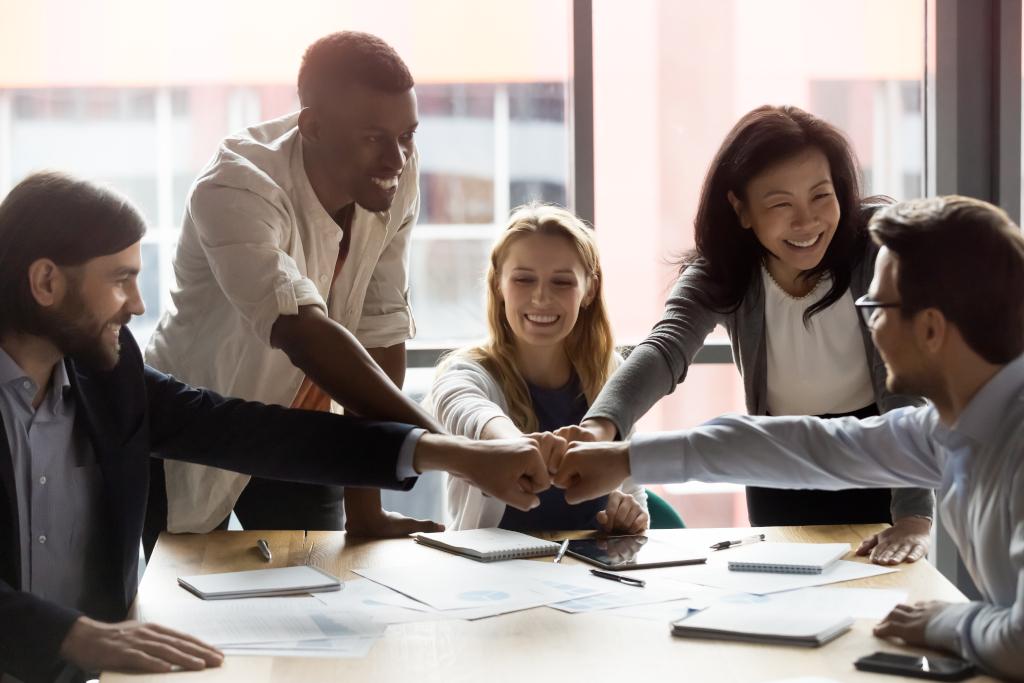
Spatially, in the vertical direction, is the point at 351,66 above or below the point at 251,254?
above

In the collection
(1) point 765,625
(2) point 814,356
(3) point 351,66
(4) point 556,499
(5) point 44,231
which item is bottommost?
(4) point 556,499

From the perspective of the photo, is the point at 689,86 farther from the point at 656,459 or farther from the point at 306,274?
the point at 656,459

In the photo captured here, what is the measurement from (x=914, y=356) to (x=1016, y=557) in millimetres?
319

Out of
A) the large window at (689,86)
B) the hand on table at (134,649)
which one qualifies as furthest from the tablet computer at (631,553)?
the large window at (689,86)

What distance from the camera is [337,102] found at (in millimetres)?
2299

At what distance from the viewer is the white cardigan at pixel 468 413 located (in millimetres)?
2473

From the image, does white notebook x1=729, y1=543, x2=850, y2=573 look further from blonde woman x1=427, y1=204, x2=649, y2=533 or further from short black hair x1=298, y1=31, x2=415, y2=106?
short black hair x1=298, y1=31, x2=415, y2=106

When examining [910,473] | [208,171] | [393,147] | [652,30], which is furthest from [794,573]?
[652,30]

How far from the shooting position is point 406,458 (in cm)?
208

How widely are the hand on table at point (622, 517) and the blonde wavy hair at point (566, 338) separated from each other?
45 centimetres

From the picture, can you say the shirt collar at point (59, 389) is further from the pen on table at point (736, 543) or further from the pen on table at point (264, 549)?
the pen on table at point (736, 543)

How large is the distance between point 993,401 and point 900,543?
55cm

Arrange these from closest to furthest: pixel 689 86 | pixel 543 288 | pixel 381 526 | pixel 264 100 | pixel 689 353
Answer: pixel 381 526 < pixel 689 353 < pixel 543 288 < pixel 264 100 < pixel 689 86

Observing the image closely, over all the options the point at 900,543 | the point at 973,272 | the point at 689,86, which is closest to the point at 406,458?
the point at 900,543
